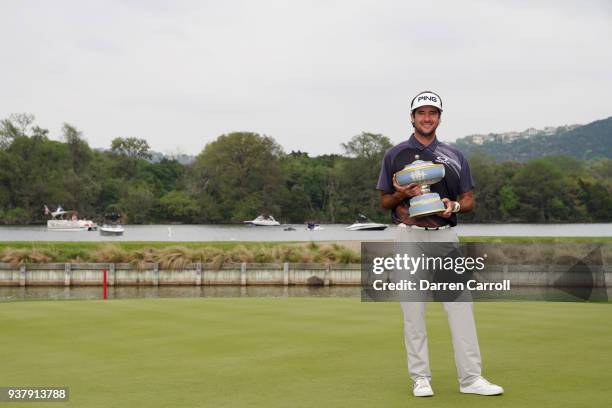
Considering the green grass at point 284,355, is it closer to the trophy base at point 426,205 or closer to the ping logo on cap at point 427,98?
the trophy base at point 426,205

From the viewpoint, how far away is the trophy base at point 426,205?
7.34 metres

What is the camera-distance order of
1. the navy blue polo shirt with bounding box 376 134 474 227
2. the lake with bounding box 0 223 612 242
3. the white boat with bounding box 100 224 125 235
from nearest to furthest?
the navy blue polo shirt with bounding box 376 134 474 227 → the lake with bounding box 0 223 612 242 → the white boat with bounding box 100 224 125 235

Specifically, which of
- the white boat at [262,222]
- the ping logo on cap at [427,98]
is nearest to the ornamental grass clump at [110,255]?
the ping logo on cap at [427,98]

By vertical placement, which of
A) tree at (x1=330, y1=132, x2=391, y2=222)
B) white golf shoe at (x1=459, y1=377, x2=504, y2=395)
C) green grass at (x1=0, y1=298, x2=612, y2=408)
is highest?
tree at (x1=330, y1=132, x2=391, y2=222)

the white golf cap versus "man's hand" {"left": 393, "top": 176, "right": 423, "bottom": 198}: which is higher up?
the white golf cap

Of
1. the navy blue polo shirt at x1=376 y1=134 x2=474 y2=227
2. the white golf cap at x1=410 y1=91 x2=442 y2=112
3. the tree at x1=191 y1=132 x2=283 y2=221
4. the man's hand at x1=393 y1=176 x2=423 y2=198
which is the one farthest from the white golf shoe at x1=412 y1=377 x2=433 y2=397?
the tree at x1=191 y1=132 x2=283 y2=221

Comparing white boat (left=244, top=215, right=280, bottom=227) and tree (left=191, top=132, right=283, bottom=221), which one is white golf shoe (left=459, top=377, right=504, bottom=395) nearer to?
white boat (left=244, top=215, right=280, bottom=227)

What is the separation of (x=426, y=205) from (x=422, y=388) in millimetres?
1840

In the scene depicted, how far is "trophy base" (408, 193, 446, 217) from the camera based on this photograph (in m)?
7.34

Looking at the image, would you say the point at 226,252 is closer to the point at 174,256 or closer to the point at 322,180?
the point at 174,256

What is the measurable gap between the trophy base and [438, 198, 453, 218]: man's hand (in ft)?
0.14

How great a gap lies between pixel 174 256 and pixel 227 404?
47.5 m

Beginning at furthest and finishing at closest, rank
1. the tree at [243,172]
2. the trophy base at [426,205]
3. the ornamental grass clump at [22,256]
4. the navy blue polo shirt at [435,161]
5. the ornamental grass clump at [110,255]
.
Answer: the tree at [243,172], the ornamental grass clump at [110,255], the ornamental grass clump at [22,256], the navy blue polo shirt at [435,161], the trophy base at [426,205]

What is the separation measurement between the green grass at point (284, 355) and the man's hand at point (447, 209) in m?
1.83
